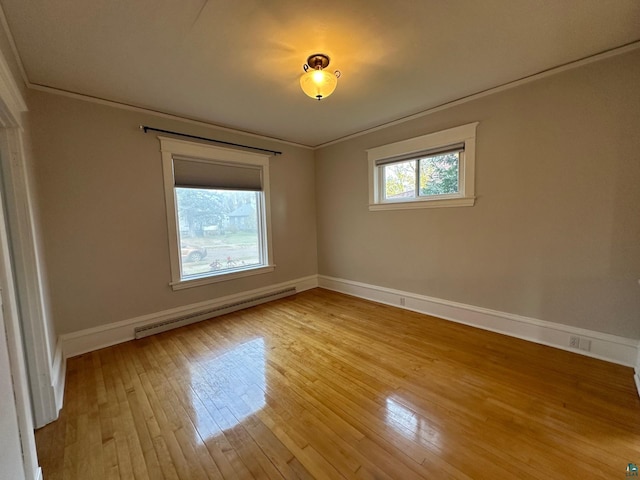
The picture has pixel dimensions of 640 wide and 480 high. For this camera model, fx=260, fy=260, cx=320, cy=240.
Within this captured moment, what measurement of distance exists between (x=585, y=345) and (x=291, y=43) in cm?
354

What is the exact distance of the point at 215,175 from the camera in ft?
11.6

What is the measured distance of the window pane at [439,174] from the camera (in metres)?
3.10

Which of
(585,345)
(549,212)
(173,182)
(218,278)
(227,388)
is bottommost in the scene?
(227,388)

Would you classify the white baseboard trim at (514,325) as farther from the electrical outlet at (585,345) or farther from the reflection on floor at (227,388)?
the reflection on floor at (227,388)

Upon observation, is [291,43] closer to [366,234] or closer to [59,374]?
[366,234]

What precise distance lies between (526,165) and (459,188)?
652 mm

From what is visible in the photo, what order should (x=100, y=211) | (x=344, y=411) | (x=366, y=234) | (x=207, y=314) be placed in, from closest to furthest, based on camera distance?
(x=344, y=411)
(x=100, y=211)
(x=207, y=314)
(x=366, y=234)

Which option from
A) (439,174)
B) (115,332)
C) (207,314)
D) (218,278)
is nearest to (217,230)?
(218,278)

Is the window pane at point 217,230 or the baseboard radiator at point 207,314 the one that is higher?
the window pane at point 217,230

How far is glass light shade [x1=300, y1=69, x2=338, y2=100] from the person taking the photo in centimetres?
199

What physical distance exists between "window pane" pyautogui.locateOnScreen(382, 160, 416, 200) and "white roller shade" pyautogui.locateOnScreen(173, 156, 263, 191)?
6.27 feet

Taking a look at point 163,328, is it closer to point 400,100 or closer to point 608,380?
point 400,100

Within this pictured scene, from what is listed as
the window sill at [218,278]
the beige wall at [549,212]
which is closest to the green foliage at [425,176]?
the beige wall at [549,212]

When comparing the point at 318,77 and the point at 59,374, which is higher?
the point at 318,77
